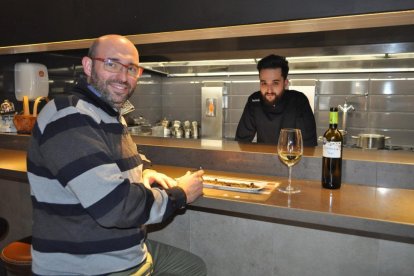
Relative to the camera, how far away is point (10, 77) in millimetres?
2861

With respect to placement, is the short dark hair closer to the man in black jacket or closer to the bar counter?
the man in black jacket

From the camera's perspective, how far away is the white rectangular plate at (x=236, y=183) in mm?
1235

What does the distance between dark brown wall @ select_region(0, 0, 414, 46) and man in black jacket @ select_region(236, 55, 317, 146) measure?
32.3 inches

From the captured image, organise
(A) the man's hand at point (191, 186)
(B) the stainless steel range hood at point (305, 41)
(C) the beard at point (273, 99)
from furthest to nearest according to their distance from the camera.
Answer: (C) the beard at point (273, 99)
(B) the stainless steel range hood at point (305, 41)
(A) the man's hand at point (191, 186)

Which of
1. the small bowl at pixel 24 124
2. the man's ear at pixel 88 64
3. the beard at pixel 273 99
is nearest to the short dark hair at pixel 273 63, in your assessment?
the beard at pixel 273 99

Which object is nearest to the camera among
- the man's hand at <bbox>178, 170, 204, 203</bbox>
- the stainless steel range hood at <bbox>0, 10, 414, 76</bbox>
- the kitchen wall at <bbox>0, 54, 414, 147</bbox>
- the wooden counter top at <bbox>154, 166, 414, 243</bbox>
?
the wooden counter top at <bbox>154, 166, 414, 243</bbox>

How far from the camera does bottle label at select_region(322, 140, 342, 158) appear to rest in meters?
1.23

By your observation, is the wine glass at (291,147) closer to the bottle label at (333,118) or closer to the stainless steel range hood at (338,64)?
the bottle label at (333,118)

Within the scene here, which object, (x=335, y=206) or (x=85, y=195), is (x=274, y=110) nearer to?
(x=335, y=206)

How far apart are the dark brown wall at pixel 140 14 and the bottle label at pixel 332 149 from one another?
53cm

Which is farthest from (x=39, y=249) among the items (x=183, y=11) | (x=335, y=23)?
(x=335, y=23)

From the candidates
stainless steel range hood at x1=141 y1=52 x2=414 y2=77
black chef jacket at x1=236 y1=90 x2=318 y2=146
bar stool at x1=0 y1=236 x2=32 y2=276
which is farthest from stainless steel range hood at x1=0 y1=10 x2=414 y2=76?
bar stool at x1=0 y1=236 x2=32 y2=276

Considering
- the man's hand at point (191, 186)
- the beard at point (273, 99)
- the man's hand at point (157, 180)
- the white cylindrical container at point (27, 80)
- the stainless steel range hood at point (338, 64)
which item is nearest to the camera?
Result: the man's hand at point (191, 186)

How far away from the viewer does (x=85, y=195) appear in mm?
971
